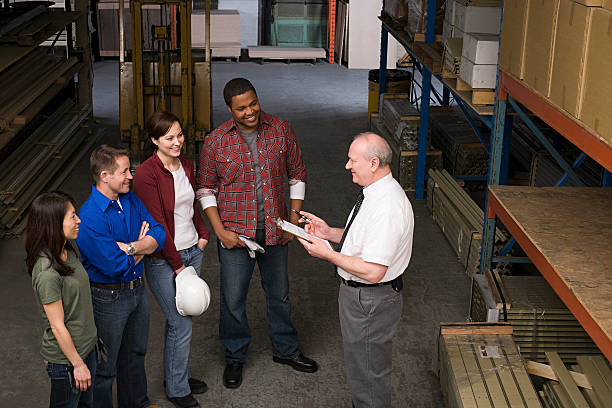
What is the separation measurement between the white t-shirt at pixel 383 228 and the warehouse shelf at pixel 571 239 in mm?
867

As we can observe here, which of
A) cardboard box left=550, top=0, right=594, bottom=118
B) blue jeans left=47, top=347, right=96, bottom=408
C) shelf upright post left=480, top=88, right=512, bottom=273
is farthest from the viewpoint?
shelf upright post left=480, top=88, right=512, bottom=273

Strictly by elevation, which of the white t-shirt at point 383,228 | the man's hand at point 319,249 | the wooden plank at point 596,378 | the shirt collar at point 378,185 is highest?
the shirt collar at point 378,185

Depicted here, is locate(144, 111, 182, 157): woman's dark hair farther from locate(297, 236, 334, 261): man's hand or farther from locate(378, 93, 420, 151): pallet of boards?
locate(378, 93, 420, 151): pallet of boards

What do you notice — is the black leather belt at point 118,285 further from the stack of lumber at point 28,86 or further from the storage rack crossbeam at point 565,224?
the stack of lumber at point 28,86

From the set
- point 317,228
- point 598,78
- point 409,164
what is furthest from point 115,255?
point 409,164

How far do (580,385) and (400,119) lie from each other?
557cm

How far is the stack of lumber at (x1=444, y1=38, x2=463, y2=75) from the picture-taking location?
6957mm

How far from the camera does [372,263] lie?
420cm

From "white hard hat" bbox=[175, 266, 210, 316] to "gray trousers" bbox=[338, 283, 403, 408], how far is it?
0.88m

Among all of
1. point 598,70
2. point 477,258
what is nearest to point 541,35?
point 598,70

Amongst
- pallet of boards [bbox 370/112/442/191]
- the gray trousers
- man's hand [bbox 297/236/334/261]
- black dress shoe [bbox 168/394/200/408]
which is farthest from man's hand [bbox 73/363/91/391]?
pallet of boards [bbox 370/112/442/191]

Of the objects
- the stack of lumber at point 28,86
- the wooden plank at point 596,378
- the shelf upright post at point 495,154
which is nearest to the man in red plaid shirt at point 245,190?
the shelf upright post at point 495,154

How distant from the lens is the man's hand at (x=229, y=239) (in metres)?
5.17

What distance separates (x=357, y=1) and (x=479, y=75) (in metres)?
12.3
